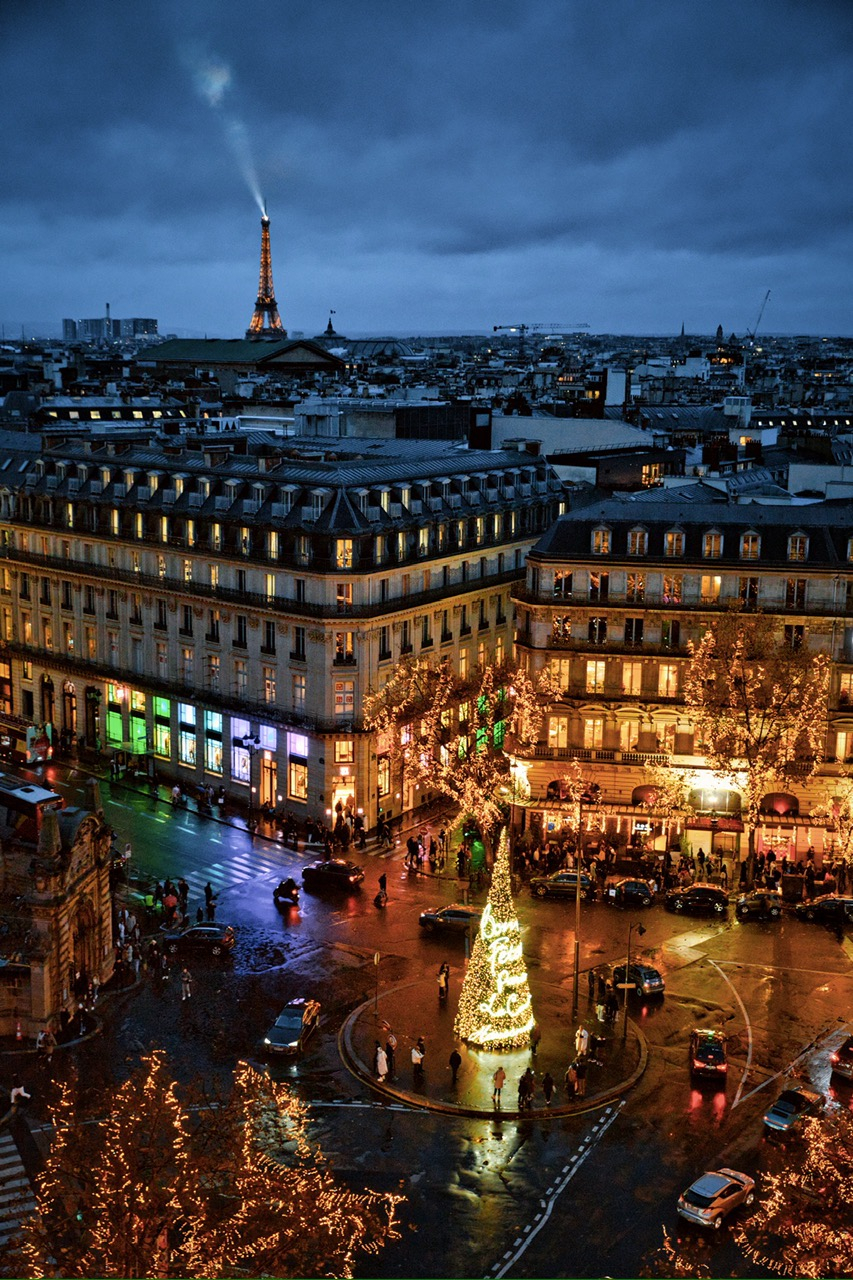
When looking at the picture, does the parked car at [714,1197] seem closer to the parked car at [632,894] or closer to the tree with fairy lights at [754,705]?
the parked car at [632,894]

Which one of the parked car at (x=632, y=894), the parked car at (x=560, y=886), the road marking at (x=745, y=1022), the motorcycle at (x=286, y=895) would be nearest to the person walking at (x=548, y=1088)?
the road marking at (x=745, y=1022)

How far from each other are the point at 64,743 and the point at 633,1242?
66643mm

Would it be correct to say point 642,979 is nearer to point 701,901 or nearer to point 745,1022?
point 745,1022

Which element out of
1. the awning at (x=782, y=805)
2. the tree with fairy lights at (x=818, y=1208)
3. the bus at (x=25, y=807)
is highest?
the bus at (x=25, y=807)

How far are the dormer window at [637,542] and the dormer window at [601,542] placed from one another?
1.20 metres

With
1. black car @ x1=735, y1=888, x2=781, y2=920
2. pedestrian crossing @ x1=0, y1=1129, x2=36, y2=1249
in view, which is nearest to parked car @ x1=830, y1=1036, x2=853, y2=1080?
black car @ x1=735, y1=888, x2=781, y2=920

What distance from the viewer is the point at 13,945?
54.1 meters

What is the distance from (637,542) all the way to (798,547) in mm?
8506

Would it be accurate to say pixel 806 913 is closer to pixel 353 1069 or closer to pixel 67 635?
pixel 353 1069

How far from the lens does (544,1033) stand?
175ft

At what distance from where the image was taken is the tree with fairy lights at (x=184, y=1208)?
1183 inches

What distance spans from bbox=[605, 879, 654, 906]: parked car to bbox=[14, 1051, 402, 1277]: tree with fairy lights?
36.2 meters

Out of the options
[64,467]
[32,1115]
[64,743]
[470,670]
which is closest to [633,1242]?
[32,1115]

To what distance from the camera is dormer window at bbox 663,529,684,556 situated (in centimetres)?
7588
